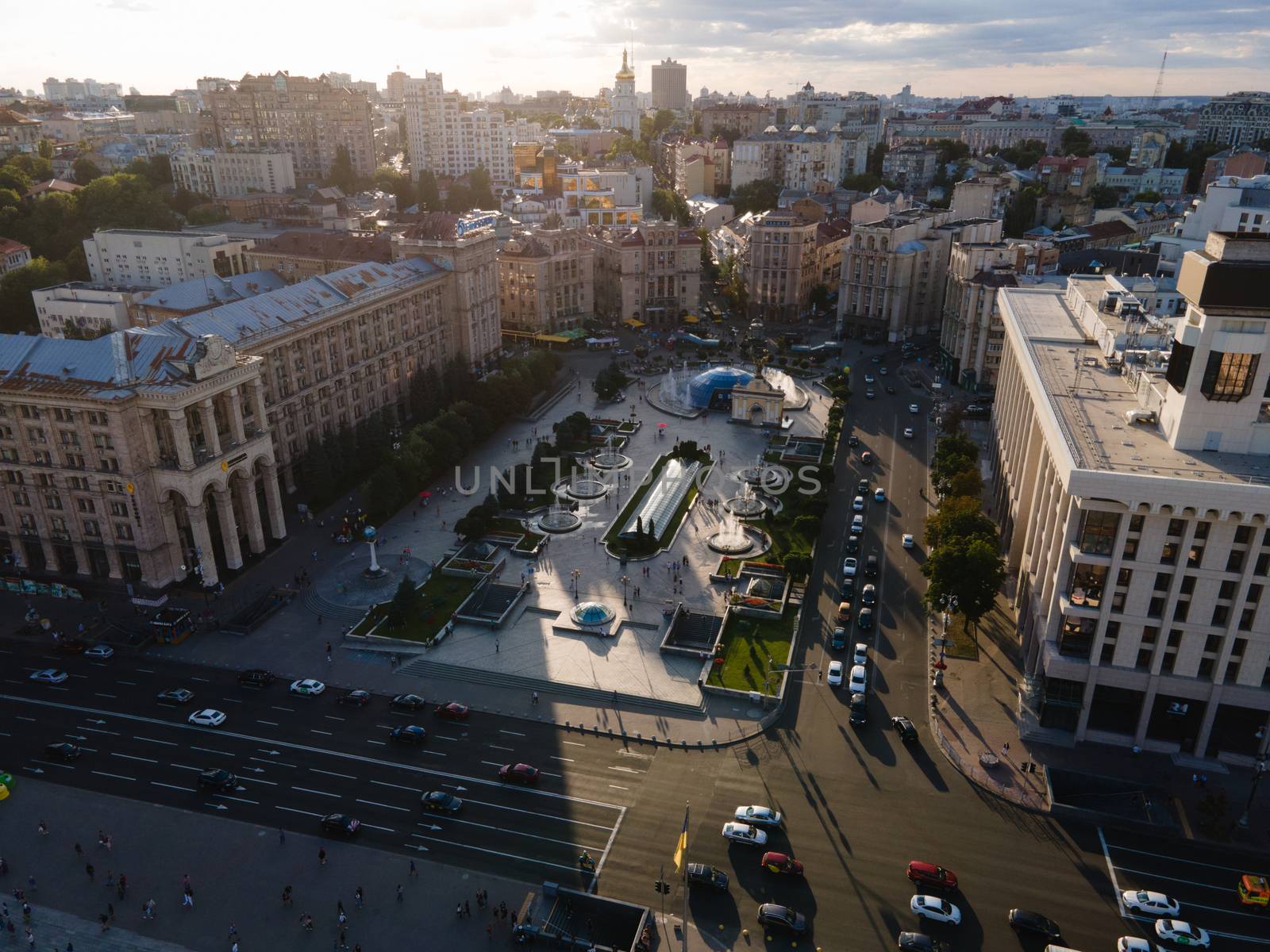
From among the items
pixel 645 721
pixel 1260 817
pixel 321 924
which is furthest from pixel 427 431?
pixel 1260 817

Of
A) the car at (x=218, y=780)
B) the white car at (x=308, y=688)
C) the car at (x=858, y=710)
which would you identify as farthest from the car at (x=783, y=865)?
the white car at (x=308, y=688)

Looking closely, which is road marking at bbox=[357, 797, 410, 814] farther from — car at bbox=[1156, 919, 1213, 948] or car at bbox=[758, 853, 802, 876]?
car at bbox=[1156, 919, 1213, 948]

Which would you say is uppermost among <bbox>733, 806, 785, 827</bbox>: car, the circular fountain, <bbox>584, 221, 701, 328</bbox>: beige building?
<bbox>584, 221, 701, 328</bbox>: beige building

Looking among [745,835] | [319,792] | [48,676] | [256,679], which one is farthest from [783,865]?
[48,676]

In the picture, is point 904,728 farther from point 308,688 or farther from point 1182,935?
point 308,688

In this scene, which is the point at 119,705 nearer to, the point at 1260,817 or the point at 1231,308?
the point at 1260,817

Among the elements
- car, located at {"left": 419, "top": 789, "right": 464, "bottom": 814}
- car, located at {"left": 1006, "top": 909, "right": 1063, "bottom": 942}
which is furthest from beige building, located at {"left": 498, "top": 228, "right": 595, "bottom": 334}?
car, located at {"left": 1006, "top": 909, "right": 1063, "bottom": 942}
